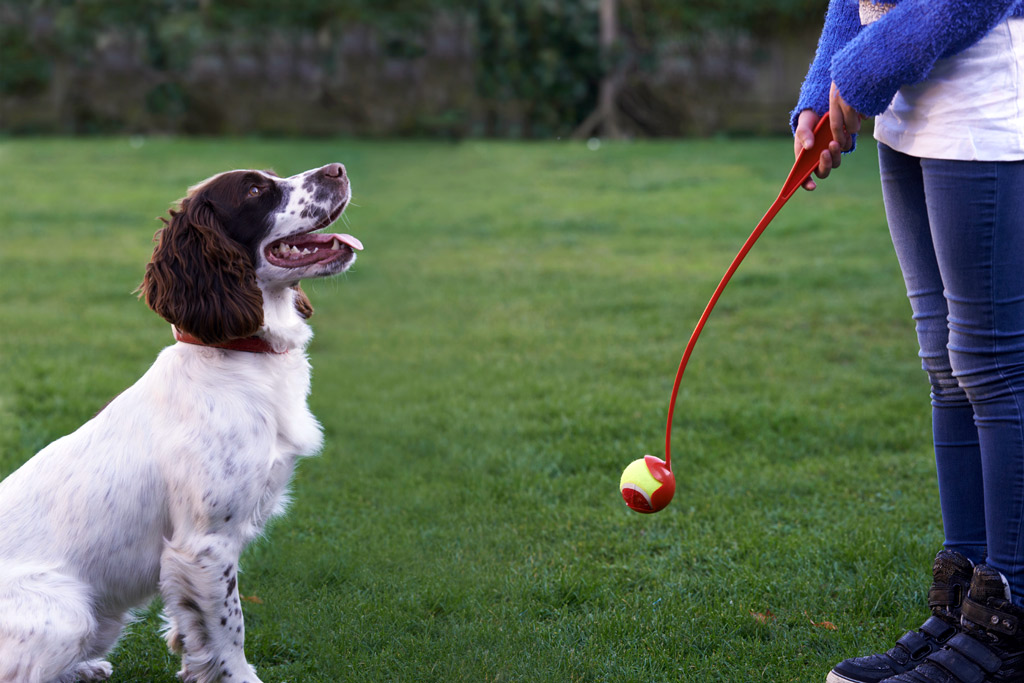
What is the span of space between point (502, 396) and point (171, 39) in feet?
40.8

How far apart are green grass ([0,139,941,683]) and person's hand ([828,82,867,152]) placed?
1.40 metres

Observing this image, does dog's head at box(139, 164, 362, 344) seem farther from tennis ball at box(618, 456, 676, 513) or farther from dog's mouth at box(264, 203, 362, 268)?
tennis ball at box(618, 456, 676, 513)

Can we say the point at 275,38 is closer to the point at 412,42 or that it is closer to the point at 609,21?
the point at 412,42

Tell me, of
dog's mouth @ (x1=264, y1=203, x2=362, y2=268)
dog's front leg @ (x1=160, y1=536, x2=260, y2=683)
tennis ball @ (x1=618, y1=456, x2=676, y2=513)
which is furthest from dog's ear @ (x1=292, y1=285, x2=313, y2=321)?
tennis ball @ (x1=618, y1=456, x2=676, y2=513)

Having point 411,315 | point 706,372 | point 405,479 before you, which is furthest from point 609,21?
point 405,479

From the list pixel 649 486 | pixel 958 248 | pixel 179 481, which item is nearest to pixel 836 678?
pixel 649 486

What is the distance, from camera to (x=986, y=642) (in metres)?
2.39

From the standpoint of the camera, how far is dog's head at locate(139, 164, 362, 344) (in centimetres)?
268

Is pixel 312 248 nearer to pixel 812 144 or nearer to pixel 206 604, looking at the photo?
pixel 206 604

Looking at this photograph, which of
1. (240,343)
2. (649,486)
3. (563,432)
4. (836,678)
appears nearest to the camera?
(836,678)

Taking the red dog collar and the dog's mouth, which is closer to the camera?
the red dog collar

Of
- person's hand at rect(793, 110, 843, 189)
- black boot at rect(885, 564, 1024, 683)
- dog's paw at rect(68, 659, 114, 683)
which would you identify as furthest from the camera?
dog's paw at rect(68, 659, 114, 683)

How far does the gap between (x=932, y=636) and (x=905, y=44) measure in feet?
4.80

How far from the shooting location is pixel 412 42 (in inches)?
613
